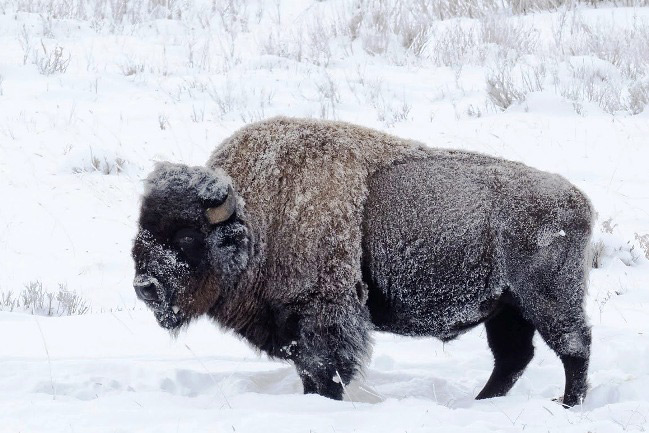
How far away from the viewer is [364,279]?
4508 millimetres

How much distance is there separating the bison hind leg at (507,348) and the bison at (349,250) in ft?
1.15

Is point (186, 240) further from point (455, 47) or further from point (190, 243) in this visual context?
A: point (455, 47)

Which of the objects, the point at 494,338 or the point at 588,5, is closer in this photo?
the point at 494,338

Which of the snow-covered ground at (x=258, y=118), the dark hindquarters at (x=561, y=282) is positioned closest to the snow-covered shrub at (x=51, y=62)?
the snow-covered ground at (x=258, y=118)

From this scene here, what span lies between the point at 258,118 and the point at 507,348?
5.31m

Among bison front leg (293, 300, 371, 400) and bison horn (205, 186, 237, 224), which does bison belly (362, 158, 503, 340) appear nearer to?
bison front leg (293, 300, 371, 400)

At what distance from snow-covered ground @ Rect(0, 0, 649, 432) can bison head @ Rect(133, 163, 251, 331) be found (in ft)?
1.58

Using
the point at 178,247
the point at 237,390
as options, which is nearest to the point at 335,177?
the point at 178,247

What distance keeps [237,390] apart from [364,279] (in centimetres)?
92

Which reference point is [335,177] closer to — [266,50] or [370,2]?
[266,50]

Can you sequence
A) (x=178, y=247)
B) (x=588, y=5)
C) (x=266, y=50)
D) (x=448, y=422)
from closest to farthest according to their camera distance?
(x=448, y=422)
(x=178, y=247)
(x=266, y=50)
(x=588, y=5)

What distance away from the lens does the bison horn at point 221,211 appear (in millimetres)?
4324

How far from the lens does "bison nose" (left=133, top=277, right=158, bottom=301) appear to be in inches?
167

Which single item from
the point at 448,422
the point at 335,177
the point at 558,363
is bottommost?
the point at 558,363
